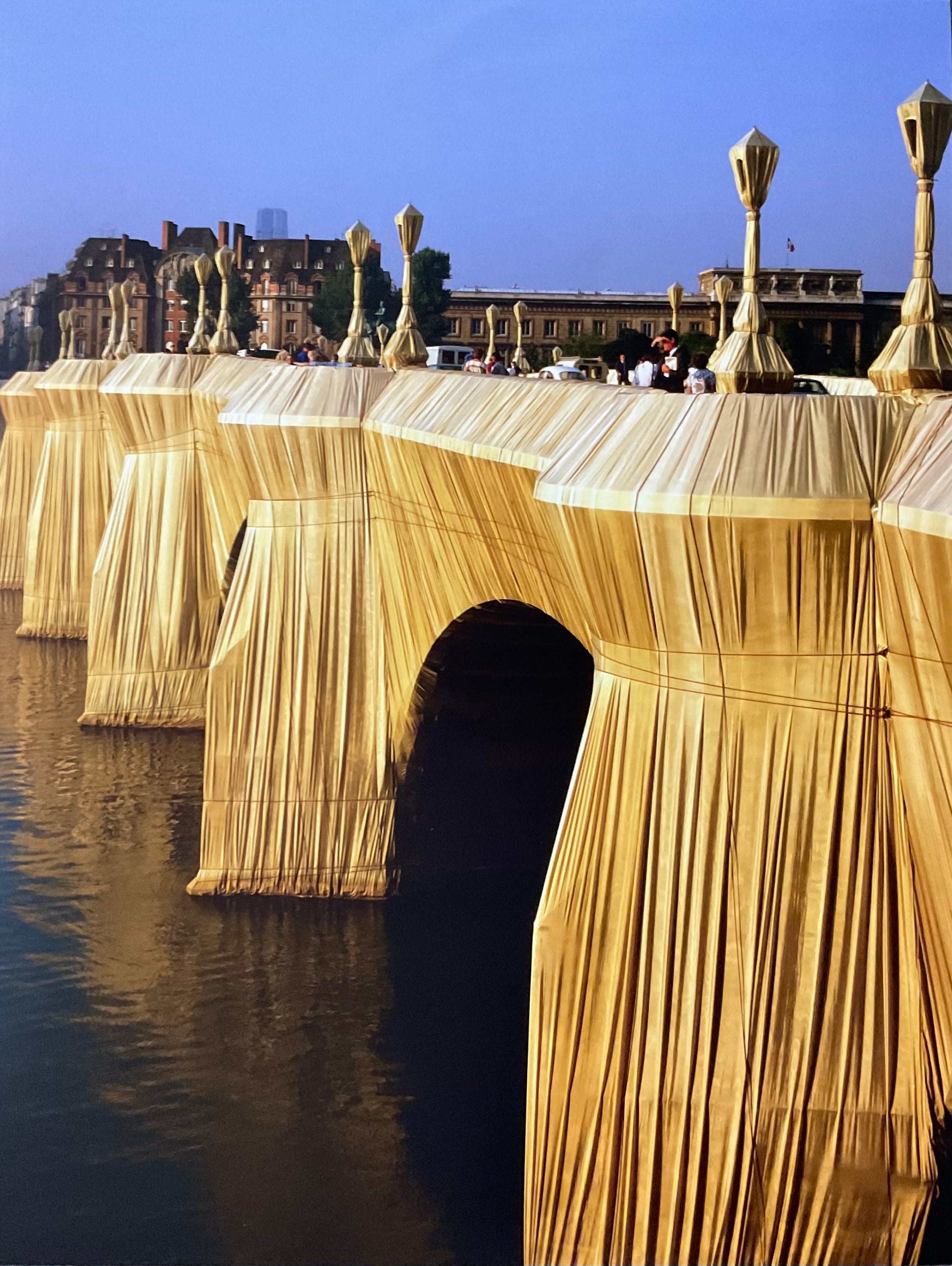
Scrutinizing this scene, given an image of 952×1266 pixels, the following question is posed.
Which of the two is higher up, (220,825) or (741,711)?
(741,711)

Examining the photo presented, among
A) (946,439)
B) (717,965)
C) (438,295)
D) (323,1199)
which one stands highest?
(438,295)

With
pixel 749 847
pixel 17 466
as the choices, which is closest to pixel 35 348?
pixel 17 466

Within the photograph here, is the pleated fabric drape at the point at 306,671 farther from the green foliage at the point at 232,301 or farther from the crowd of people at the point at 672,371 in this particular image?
the green foliage at the point at 232,301

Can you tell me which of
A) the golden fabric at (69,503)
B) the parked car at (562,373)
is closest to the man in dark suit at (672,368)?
the parked car at (562,373)

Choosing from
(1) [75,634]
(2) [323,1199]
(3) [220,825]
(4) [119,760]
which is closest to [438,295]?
(1) [75,634]

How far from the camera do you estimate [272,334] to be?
8612 cm

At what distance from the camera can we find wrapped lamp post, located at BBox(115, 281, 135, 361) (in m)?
38.2

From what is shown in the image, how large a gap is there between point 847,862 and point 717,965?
857 mm

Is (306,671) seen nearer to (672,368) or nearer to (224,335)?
(672,368)

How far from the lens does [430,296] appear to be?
58.7 meters

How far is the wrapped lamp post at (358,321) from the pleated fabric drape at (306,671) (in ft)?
2.51

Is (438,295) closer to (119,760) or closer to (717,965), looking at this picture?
(119,760)

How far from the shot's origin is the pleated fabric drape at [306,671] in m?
18.4

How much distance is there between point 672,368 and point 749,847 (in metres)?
3.60
